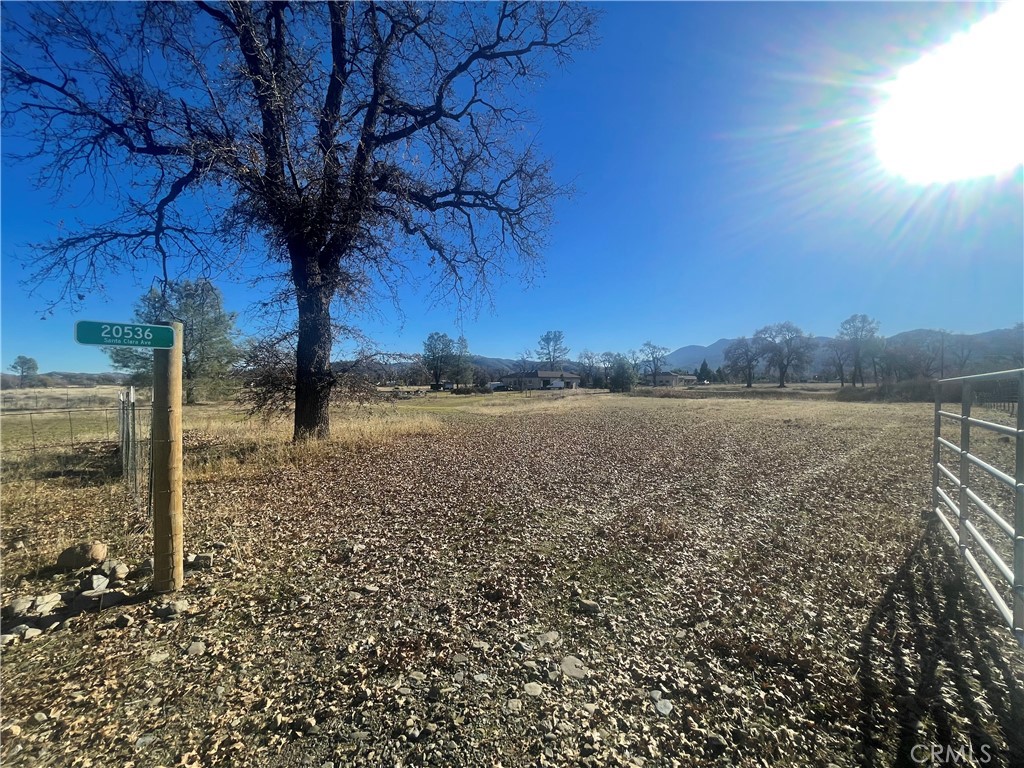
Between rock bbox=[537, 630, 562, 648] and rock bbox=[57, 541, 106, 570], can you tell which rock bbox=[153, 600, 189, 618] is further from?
rock bbox=[537, 630, 562, 648]

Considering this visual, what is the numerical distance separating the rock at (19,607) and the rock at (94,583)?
0.98ft

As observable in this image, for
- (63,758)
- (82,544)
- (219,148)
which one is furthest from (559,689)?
(219,148)

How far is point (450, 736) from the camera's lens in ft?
7.54

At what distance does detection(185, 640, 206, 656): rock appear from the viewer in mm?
2955

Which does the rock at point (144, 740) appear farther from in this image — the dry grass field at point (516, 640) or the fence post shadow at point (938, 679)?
the fence post shadow at point (938, 679)

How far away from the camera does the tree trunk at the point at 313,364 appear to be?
33.9ft

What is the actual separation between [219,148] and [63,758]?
→ 884cm

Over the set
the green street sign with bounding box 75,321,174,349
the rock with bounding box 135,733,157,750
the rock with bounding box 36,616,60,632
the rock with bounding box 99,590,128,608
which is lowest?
the rock with bounding box 135,733,157,750

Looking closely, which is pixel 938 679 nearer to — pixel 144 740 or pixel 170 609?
pixel 144 740

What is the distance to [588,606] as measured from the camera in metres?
3.63

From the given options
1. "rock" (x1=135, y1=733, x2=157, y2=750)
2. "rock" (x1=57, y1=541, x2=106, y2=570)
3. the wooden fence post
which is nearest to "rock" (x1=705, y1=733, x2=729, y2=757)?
"rock" (x1=135, y1=733, x2=157, y2=750)

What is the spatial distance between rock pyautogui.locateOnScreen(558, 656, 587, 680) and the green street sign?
156 inches

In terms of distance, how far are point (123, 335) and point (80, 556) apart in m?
2.58

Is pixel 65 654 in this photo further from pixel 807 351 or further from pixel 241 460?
pixel 807 351
